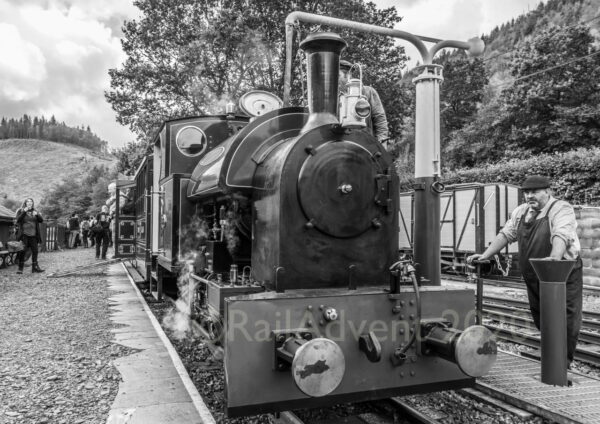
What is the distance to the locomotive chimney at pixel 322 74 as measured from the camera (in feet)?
11.2

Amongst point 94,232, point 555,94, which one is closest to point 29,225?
point 94,232

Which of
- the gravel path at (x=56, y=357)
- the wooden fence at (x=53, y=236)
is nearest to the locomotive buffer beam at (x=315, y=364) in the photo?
the gravel path at (x=56, y=357)

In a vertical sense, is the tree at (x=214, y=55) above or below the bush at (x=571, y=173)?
above

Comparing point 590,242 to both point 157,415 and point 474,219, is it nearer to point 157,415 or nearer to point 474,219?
point 474,219

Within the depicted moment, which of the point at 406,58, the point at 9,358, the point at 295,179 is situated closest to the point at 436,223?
the point at 295,179

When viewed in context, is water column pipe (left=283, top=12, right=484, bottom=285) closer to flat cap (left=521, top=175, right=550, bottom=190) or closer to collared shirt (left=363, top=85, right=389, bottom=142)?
collared shirt (left=363, top=85, right=389, bottom=142)

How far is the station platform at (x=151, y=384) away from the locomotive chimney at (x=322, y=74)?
7.15ft

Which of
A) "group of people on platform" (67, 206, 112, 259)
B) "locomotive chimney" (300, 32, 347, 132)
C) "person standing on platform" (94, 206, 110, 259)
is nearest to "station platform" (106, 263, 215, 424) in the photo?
"locomotive chimney" (300, 32, 347, 132)

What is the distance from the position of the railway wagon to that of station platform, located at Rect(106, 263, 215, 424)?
7.24 metres

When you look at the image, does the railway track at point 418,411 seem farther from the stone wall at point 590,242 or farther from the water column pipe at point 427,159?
the stone wall at point 590,242

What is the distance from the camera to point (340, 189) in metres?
3.28

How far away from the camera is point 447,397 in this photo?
3.94 m

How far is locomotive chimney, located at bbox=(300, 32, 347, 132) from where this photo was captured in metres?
3.43

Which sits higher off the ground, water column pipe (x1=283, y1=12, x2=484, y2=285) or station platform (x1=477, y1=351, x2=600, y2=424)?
water column pipe (x1=283, y1=12, x2=484, y2=285)
